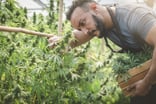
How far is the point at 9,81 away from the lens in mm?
2484

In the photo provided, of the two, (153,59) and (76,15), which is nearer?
(153,59)

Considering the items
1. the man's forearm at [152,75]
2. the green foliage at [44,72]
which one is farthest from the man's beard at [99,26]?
the man's forearm at [152,75]

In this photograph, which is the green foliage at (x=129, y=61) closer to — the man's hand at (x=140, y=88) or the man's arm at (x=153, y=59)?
the man's hand at (x=140, y=88)

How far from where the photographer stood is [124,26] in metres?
2.30

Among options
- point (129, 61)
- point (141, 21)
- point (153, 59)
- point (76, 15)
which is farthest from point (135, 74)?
point (76, 15)

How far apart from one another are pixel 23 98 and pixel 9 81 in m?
0.17

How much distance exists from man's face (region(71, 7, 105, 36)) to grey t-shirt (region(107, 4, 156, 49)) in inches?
5.2

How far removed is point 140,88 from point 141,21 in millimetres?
507

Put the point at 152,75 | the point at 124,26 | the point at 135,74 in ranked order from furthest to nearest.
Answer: the point at 135,74
the point at 124,26
the point at 152,75

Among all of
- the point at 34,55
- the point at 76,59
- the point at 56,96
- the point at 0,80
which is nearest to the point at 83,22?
the point at 76,59

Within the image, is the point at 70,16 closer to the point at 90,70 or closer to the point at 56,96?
the point at 90,70

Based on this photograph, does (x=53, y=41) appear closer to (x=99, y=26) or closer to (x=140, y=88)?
(x=99, y=26)

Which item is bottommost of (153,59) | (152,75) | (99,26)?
(152,75)

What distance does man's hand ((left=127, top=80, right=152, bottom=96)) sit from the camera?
228cm
